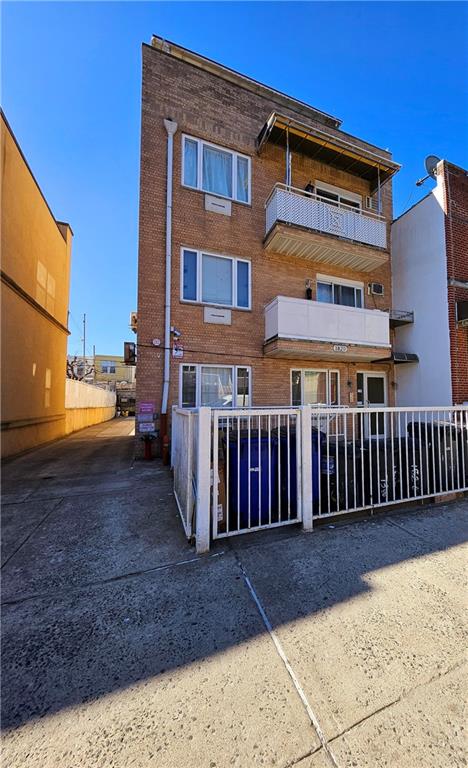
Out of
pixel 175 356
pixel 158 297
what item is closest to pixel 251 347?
pixel 175 356

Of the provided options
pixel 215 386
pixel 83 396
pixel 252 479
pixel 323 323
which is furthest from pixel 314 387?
pixel 83 396

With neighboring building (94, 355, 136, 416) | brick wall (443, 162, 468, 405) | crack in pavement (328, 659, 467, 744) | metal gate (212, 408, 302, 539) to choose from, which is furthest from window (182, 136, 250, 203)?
neighboring building (94, 355, 136, 416)

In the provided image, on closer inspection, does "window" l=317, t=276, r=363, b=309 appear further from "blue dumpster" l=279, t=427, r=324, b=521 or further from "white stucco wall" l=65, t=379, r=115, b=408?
"white stucco wall" l=65, t=379, r=115, b=408

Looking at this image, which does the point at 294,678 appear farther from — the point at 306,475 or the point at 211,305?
the point at 211,305

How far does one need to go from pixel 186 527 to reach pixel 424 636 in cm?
237

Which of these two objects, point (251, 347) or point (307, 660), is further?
point (251, 347)

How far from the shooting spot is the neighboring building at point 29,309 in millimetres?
8625

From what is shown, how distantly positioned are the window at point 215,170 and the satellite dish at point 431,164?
241 inches

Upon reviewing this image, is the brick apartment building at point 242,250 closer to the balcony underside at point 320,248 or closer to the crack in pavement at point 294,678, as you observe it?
the balcony underside at point 320,248

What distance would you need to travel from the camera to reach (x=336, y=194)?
10914 millimetres

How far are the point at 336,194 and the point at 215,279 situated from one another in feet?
20.0

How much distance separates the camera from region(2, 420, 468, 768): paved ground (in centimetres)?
143

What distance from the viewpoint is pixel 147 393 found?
8.17m

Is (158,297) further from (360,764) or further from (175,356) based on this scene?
(360,764)
